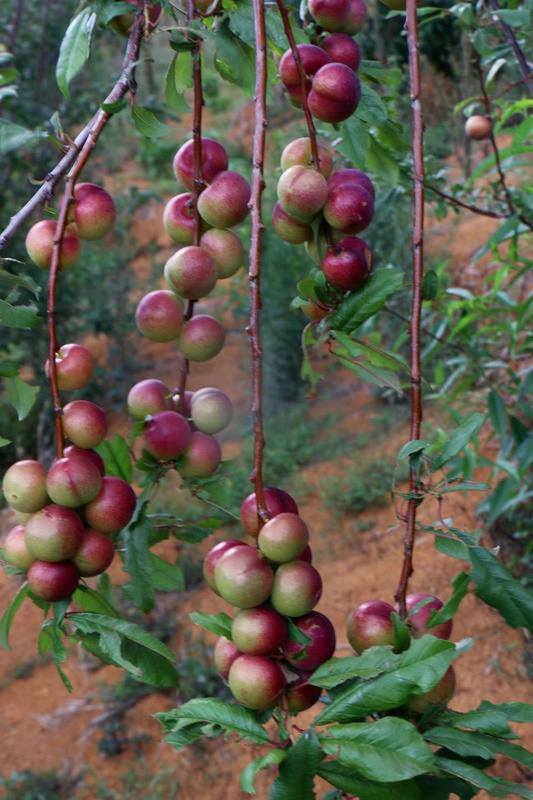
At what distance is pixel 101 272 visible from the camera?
4.14m

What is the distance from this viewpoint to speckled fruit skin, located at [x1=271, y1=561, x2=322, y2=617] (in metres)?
0.48

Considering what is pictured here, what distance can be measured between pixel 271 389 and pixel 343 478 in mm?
924

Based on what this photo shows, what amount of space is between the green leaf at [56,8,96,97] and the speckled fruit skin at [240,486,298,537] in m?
0.32

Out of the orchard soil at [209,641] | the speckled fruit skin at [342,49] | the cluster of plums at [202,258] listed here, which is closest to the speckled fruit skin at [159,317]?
the cluster of plums at [202,258]

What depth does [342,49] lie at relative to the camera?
2.05ft

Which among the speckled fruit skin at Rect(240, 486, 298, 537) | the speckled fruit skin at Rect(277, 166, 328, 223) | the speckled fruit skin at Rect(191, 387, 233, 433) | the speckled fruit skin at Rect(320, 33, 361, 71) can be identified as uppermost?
the speckled fruit skin at Rect(320, 33, 361, 71)

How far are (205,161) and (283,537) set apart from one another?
0.31 metres

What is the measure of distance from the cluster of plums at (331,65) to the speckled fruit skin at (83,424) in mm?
250

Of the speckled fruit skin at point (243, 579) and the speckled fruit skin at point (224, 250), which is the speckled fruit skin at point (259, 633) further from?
the speckled fruit skin at point (224, 250)

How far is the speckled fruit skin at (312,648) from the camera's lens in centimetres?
48

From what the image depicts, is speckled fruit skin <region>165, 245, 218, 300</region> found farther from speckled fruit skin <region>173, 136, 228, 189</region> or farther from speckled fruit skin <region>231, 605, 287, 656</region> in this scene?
speckled fruit skin <region>231, 605, 287, 656</region>

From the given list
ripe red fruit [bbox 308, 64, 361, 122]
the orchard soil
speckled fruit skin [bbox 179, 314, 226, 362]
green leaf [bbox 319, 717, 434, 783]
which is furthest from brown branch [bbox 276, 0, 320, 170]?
the orchard soil

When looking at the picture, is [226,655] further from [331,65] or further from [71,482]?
[331,65]

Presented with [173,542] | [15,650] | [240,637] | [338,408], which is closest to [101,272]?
[338,408]
